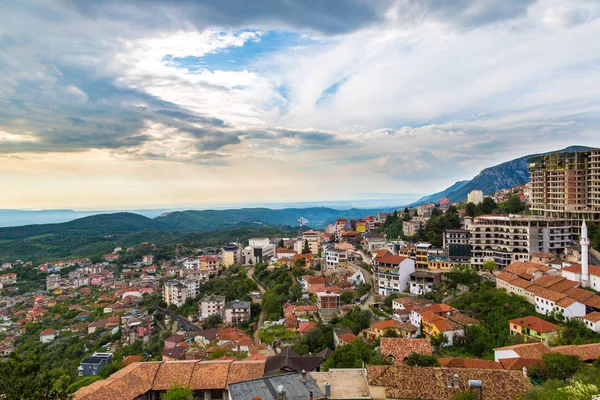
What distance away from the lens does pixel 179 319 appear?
35.8m

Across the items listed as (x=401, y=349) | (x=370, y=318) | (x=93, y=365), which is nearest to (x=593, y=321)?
(x=401, y=349)

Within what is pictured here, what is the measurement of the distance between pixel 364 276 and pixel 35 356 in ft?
83.3

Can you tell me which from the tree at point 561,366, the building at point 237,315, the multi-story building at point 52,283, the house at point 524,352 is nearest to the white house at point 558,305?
the house at point 524,352

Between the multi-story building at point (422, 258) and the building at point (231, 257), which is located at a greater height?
the multi-story building at point (422, 258)

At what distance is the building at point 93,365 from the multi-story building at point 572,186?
33.5 metres

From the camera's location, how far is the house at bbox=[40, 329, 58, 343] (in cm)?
3638

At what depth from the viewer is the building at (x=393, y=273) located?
1067 inches

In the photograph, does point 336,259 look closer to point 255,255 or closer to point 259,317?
point 259,317

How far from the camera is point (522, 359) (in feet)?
44.2

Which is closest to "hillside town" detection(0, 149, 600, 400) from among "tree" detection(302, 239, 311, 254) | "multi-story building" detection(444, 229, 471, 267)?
"multi-story building" detection(444, 229, 471, 267)

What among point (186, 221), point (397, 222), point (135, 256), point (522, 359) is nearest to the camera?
point (522, 359)

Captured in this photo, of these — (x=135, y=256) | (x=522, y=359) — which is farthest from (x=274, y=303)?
(x=135, y=256)

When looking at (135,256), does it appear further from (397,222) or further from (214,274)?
(397,222)

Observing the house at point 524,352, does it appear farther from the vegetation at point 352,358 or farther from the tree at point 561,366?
the vegetation at point 352,358
